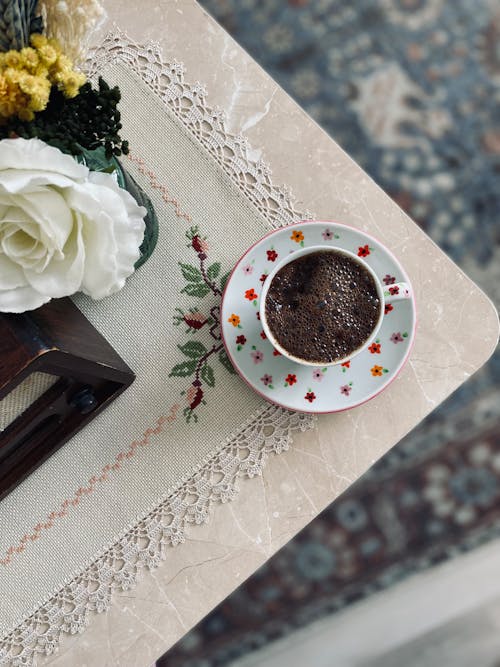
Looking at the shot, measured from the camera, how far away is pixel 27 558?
0.85 m

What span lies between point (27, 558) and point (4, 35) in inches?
23.7

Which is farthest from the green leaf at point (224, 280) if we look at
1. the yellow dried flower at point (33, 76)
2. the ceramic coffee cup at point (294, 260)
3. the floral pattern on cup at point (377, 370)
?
the yellow dried flower at point (33, 76)

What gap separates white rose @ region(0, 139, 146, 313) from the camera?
548 millimetres

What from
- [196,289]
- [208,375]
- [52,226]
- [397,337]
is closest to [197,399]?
[208,375]

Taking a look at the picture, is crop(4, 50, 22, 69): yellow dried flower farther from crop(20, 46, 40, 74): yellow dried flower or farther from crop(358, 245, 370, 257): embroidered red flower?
crop(358, 245, 370, 257): embroidered red flower

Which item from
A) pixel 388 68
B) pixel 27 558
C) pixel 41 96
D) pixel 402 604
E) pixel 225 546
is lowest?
pixel 402 604

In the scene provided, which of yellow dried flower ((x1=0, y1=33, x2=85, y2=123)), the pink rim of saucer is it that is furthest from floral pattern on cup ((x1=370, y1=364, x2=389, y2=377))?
yellow dried flower ((x1=0, y1=33, x2=85, y2=123))

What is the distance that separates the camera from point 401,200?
57.9 inches

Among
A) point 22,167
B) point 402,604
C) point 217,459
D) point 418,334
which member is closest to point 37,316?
point 22,167

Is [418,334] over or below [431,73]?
below

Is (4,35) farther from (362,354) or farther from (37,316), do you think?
(362,354)

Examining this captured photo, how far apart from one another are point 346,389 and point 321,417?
56 mm

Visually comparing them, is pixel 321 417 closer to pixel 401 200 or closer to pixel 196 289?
pixel 196 289

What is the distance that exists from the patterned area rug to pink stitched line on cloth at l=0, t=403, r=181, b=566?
2.02ft
